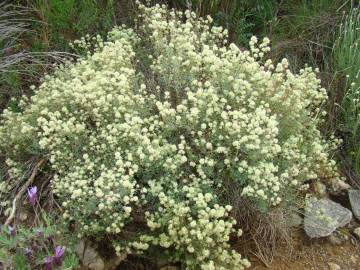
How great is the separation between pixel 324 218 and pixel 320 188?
0.60 meters

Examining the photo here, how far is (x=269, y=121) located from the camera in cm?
278

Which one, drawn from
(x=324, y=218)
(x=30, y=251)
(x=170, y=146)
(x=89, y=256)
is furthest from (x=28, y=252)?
(x=324, y=218)

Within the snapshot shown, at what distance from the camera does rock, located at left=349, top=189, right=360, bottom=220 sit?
11.3 ft

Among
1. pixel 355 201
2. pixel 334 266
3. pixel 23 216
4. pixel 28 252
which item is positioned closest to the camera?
pixel 28 252

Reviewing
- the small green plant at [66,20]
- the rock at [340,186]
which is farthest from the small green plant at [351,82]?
the small green plant at [66,20]

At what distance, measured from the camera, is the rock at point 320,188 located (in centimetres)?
351

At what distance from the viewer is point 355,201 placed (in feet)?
11.4

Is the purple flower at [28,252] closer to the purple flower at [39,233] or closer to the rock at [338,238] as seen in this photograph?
the purple flower at [39,233]

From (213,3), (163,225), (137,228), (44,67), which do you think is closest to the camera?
(163,225)

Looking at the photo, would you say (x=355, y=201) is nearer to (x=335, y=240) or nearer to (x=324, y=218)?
(x=335, y=240)

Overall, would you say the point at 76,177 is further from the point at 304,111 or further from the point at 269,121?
the point at 304,111

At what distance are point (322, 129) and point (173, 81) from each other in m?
1.33

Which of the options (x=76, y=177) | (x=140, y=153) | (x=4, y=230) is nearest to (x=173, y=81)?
(x=140, y=153)

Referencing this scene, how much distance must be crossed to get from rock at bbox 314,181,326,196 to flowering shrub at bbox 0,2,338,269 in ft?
0.76
